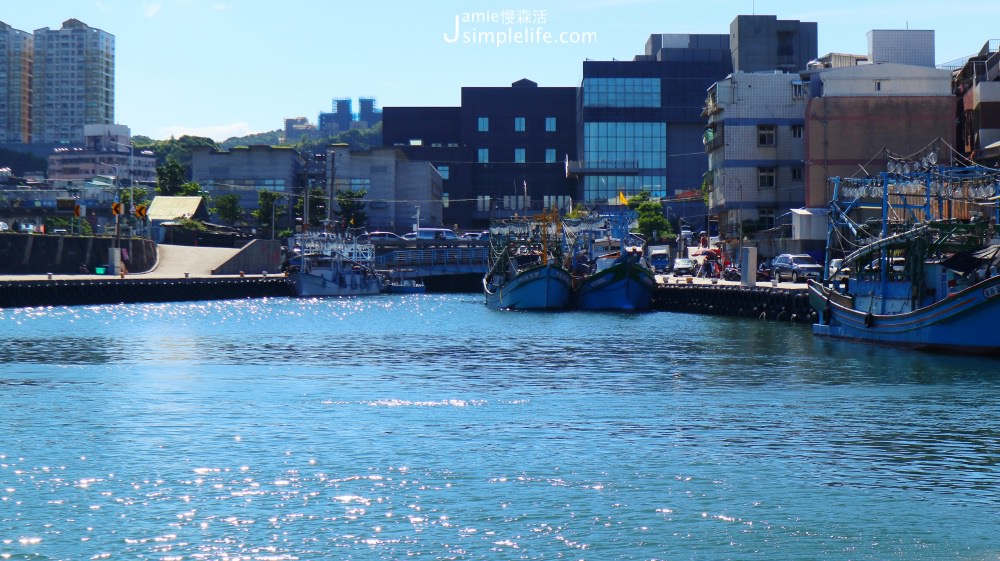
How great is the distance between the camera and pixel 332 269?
131875 millimetres

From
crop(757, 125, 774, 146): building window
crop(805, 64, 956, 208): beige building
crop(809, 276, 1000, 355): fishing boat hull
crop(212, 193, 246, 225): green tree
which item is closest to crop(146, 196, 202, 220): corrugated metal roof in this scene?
crop(212, 193, 246, 225): green tree

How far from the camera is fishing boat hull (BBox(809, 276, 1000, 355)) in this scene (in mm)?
53125

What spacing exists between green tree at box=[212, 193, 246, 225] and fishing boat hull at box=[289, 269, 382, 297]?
1501 inches

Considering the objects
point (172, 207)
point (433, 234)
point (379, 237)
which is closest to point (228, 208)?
point (172, 207)

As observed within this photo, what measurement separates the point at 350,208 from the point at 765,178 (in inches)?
2692

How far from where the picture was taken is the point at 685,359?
56.4 m

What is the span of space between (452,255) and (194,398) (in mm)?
109246

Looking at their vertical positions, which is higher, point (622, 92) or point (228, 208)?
point (622, 92)

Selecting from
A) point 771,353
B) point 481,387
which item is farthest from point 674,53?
point 481,387

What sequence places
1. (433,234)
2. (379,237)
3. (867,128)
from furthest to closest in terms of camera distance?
(379,237) < (433,234) < (867,128)

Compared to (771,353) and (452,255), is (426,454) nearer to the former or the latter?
(771,353)

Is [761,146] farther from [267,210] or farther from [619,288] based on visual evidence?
[267,210]

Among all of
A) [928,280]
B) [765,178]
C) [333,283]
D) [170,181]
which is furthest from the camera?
[170,181]

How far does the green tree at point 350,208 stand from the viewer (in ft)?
567
